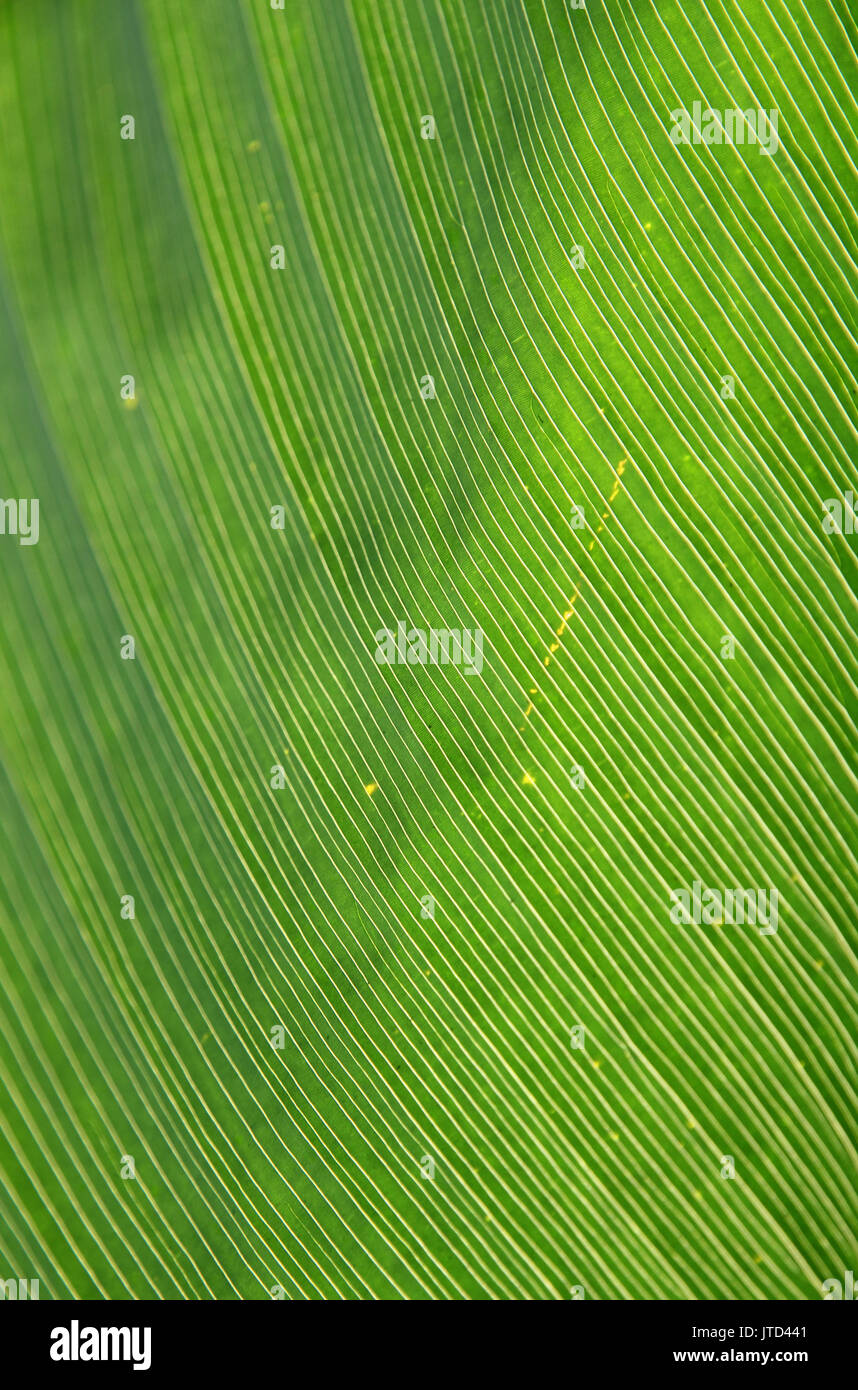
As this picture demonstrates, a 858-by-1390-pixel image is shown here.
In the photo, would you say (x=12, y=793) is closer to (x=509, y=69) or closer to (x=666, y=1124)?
(x=666, y=1124)

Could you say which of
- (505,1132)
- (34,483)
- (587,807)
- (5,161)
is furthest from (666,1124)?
(5,161)

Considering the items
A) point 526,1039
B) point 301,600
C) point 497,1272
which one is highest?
point 301,600

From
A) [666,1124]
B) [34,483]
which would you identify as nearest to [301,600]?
[34,483]

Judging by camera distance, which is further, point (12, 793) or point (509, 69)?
point (509, 69)

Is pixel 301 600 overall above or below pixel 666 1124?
above

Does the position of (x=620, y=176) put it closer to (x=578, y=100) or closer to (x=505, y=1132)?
(x=578, y=100)

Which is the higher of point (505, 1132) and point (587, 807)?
point (587, 807)
